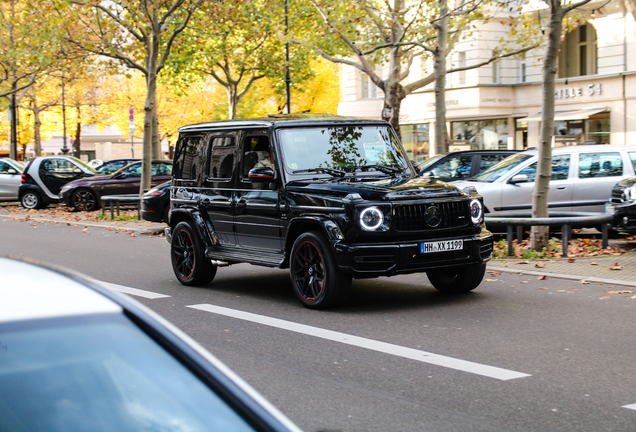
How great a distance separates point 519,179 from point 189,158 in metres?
6.72

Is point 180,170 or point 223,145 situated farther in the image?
point 180,170

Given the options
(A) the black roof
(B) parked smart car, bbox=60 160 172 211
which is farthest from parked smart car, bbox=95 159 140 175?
(A) the black roof

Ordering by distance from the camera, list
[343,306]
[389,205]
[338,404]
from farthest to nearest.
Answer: [343,306]
[389,205]
[338,404]

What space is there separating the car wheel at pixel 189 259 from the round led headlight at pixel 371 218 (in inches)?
114

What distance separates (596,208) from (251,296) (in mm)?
8103

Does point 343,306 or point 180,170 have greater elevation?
point 180,170

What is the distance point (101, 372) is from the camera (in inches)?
77.4

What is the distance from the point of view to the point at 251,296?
9406mm

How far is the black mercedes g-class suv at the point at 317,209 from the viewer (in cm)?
799

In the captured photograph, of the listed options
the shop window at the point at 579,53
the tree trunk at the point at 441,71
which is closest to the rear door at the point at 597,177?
the tree trunk at the point at 441,71

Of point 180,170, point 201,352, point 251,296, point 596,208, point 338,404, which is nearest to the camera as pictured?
point 201,352

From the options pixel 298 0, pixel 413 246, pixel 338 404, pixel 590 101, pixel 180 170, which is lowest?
pixel 338 404

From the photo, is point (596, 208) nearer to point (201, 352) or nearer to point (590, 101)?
point (201, 352)

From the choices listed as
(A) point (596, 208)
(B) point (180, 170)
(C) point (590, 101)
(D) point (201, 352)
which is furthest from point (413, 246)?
(C) point (590, 101)
